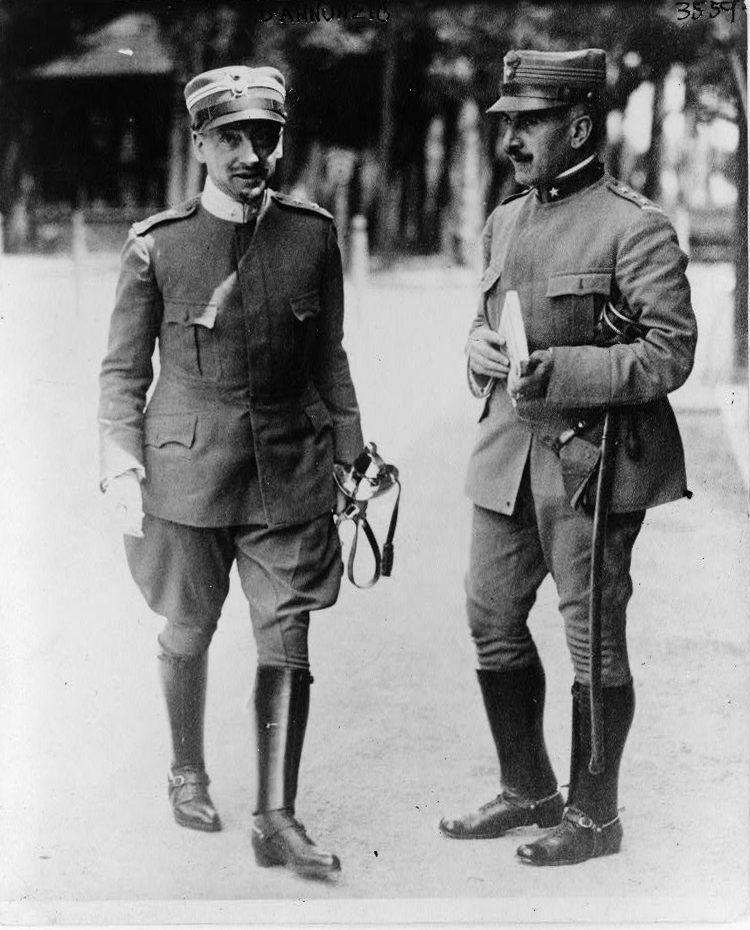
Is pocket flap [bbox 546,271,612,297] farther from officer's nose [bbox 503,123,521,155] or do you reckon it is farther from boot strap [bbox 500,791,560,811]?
boot strap [bbox 500,791,560,811]

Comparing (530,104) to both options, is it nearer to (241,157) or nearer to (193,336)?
(241,157)

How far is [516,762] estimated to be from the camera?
11.2ft

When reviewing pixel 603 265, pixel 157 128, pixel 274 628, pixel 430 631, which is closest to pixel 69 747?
pixel 274 628

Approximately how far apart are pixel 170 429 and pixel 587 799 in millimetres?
1533

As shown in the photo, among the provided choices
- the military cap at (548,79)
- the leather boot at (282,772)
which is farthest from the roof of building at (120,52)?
the leather boot at (282,772)

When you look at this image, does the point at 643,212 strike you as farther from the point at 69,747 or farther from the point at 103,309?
the point at 69,747

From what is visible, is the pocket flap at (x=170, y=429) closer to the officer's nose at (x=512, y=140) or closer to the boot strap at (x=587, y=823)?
the officer's nose at (x=512, y=140)

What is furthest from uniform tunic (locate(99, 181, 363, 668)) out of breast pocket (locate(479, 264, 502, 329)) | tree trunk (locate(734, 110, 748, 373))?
tree trunk (locate(734, 110, 748, 373))

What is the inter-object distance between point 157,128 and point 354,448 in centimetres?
109

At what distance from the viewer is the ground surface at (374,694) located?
344cm

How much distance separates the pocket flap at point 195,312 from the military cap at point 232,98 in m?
0.46

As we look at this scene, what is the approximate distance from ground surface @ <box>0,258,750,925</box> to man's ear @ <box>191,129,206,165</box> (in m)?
0.47

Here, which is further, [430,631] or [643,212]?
[430,631]

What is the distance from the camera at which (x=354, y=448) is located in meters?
3.32
